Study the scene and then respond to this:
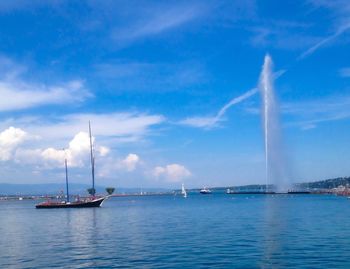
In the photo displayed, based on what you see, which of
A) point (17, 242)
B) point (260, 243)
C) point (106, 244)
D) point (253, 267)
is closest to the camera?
point (253, 267)

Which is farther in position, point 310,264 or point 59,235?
point 59,235

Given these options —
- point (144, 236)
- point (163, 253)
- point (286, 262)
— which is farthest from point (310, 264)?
point (144, 236)

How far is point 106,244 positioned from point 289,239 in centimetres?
2151

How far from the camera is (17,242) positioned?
57.5 m

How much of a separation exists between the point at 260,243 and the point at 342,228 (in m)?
20.4

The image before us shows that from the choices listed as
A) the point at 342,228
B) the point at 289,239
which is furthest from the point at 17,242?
the point at 342,228

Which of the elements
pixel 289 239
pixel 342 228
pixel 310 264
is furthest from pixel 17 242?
pixel 342 228

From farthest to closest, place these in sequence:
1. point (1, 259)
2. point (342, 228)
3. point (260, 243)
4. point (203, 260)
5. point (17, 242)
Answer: point (342, 228)
point (17, 242)
point (260, 243)
point (1, 259)
point (203, 260)

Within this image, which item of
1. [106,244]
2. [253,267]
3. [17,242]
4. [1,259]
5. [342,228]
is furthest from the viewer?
[342,228]

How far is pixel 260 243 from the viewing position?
49000 millimetres

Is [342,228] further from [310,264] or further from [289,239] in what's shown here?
[310,264]

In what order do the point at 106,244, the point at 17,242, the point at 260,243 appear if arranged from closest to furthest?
the point at 260,243 → the point at 106,244 → the point at 17,242

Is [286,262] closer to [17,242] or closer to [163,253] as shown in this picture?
[163,253]

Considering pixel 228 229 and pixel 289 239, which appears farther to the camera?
pixel 228 229
